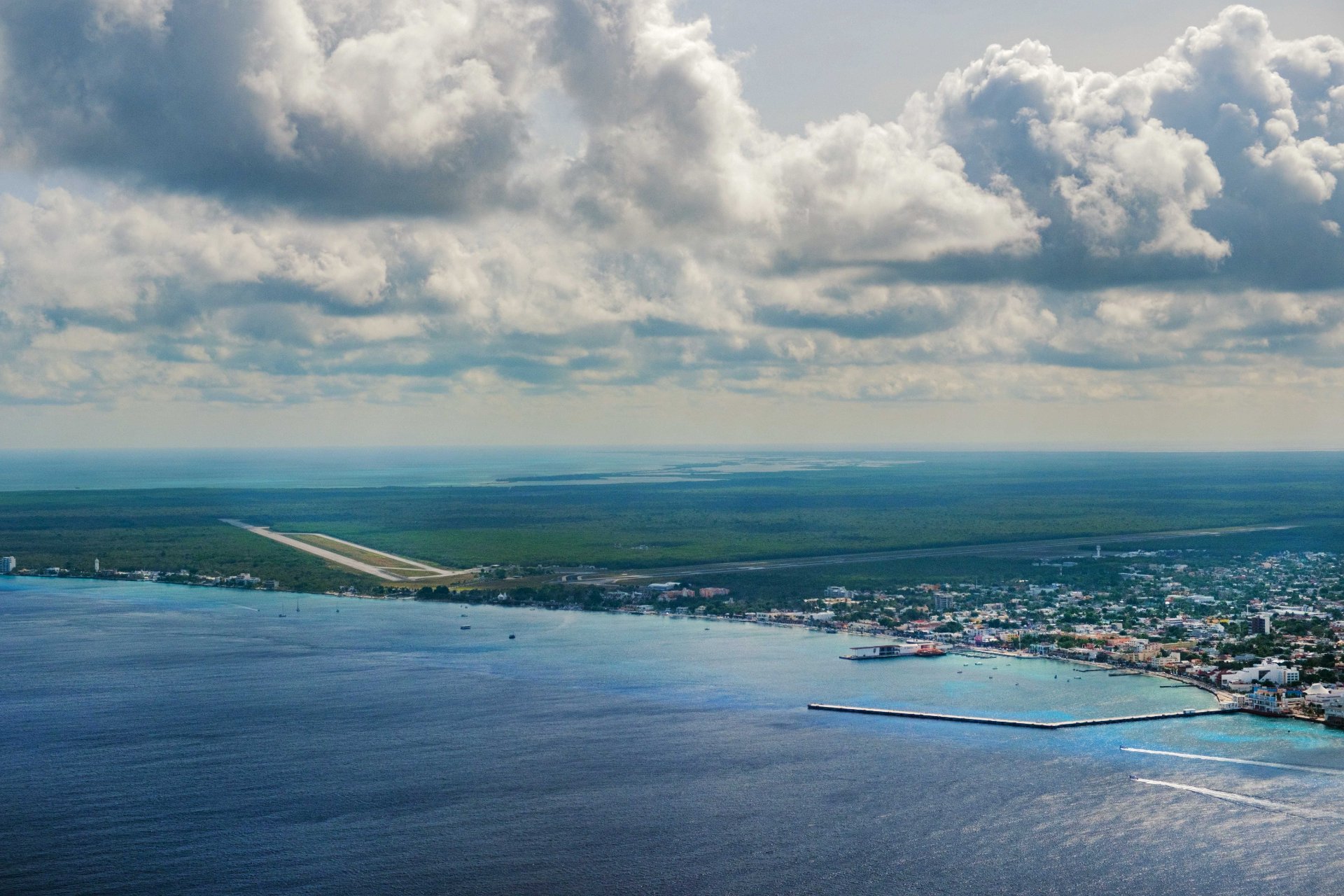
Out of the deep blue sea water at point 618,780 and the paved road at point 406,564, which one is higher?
the paved road at point 406,564

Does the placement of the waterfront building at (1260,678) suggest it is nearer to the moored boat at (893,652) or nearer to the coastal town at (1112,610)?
the coastal town at (1112,610)

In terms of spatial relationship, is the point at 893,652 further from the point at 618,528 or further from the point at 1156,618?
the point at 618,528

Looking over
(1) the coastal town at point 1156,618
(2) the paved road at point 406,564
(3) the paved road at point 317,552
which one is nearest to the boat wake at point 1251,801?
(1) the coastal town at point 1156,618

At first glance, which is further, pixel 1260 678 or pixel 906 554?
pixel 906 554

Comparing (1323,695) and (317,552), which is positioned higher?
(317,552)

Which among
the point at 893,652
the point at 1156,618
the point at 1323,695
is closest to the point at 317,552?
the point at 893,652

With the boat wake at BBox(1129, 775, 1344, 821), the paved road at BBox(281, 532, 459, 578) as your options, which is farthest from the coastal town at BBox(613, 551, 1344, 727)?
the paved road at BBox(281, 532, 459, 578)
